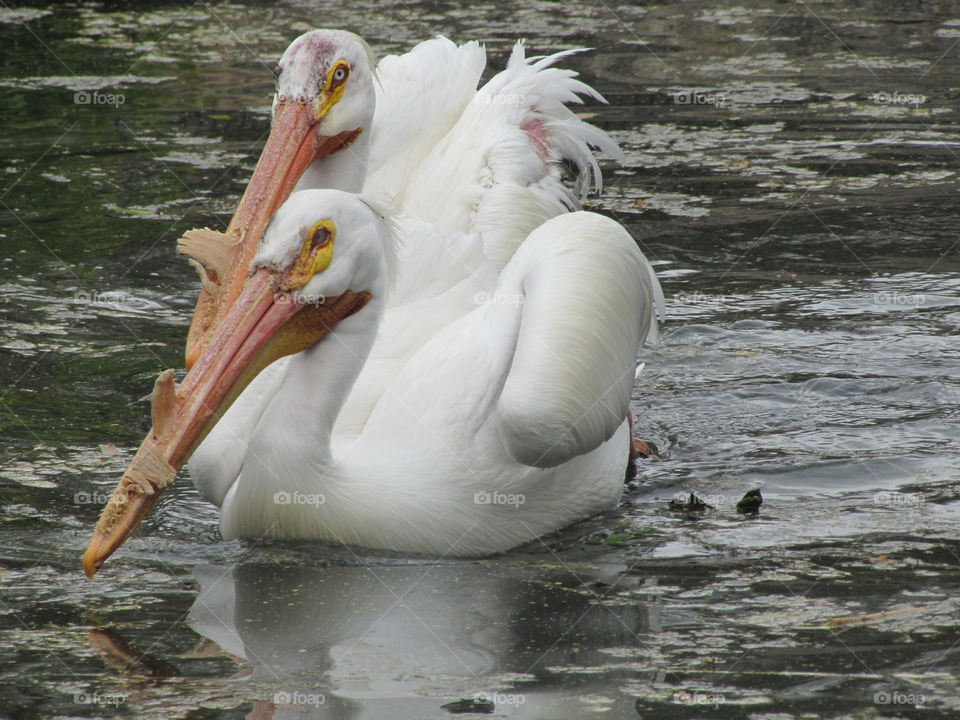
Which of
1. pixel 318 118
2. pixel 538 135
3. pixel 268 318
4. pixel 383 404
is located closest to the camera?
pixel 268 318

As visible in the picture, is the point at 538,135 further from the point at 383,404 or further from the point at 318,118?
the point at 383,404

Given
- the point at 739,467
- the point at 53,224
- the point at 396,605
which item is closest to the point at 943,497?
the point at 739,467

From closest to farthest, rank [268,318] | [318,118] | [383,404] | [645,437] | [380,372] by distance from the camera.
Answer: [268,318]
[383,404]
[380,372]
[318,118]
[645,437]

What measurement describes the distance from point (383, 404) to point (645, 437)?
4.18ft

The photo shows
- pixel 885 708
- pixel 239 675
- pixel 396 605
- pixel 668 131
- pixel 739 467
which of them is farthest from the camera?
pixel 668 131

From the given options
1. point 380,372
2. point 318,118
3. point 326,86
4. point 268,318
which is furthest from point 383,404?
point 326,86

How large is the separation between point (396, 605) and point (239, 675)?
1.85 feet

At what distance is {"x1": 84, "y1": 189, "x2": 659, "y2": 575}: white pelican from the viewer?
151 inches

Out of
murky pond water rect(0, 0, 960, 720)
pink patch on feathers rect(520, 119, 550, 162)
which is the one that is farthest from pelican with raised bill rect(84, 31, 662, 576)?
pink patch on feathers rect(520, 119, 550, 162)

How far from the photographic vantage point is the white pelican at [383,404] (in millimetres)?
3840

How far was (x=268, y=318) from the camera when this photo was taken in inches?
151

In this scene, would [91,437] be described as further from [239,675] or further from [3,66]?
[3,66]

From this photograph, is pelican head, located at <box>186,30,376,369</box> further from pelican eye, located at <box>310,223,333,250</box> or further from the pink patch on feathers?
pelican eye, located at <box>310,223,333,250</box>

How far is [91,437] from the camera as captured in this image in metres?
Result: 4.93
